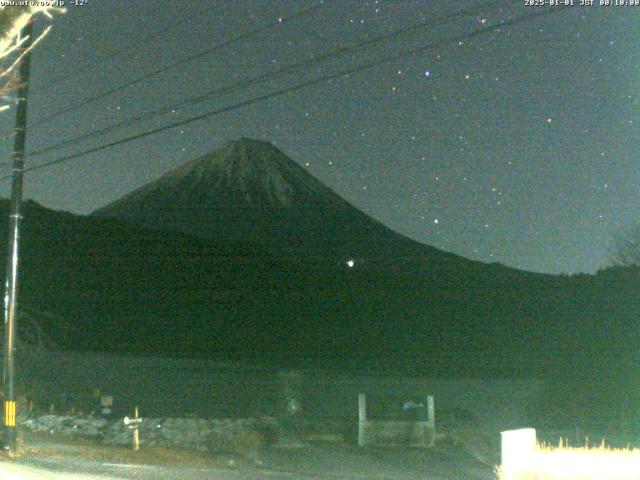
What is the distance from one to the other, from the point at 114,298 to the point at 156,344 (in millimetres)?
7619

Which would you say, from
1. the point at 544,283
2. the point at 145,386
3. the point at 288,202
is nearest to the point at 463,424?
the point at 145,386

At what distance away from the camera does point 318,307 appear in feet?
183

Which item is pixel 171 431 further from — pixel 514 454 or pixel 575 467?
pixel 575 467

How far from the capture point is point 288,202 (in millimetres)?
127562

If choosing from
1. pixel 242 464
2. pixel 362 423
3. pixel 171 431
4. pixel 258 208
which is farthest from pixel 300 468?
pixel 258 208

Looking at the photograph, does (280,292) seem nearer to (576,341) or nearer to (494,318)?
(494,318)

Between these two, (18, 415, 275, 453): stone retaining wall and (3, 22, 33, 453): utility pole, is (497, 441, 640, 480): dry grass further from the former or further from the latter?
(18, 415, 275, 453): stone retaining wall

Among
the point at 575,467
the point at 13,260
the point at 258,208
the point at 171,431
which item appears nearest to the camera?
the point at 575,467

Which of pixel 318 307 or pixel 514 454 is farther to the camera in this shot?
pixel 318 307

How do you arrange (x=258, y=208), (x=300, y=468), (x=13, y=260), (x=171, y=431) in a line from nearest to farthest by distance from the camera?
1. (x=13, y=260)
2. (x=300, y=468)
3. (x=171, y=431)
4. (x=258, y=208)

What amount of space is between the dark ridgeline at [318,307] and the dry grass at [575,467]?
27.5 metres

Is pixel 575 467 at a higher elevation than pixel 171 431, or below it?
higher

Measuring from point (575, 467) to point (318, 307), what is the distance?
42782 mm

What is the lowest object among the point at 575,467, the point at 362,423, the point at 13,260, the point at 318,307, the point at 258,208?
the point at 362,423
